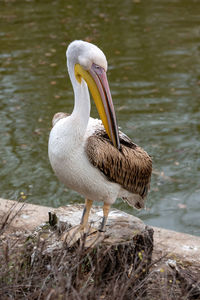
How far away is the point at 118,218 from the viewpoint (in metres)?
4.73

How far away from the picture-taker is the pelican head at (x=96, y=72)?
384 centimetres

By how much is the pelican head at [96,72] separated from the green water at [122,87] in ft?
9.17

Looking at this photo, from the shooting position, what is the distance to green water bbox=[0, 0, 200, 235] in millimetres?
7023

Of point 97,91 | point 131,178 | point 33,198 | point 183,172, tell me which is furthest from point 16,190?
point 97,91

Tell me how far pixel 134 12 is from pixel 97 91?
33.5 ft

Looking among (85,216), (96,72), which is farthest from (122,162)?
(96,72)

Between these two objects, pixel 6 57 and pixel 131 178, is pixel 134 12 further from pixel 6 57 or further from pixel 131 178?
pixel 131 178

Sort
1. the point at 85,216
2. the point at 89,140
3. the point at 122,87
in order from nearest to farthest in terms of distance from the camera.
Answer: the point at 89,140 < the point at 85,216 < the point at 122,87

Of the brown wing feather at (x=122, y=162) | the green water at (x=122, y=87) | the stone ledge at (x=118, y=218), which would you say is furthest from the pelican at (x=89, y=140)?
the green water at (x=122, y=87)

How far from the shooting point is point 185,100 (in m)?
9.13

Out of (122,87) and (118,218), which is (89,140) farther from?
(122,87)

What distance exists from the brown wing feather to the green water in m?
2.02

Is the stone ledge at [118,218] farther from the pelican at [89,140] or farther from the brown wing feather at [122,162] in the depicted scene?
the pelican at [89,140]

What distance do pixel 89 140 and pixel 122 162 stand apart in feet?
1.26
